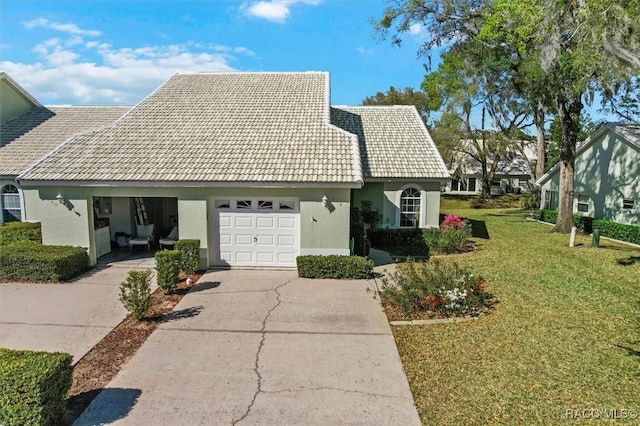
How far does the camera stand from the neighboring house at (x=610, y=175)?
19438 mm

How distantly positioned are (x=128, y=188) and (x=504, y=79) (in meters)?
19.1

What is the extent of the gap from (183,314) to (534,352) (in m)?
7.38

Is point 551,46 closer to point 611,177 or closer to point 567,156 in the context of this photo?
point 567,156

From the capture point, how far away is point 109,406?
227 inches

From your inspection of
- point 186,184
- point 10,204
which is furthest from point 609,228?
point 10,204

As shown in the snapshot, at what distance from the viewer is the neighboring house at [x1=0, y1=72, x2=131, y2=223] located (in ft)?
59.9

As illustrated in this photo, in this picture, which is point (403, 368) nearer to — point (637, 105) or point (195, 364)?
point (195, 364)

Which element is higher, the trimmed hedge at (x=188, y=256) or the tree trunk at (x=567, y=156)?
the tree trunk at (x=567, y=156)

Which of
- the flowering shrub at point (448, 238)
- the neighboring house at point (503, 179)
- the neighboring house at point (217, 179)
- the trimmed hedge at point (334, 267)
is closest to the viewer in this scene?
the trimmed hedge at point (334, 267)

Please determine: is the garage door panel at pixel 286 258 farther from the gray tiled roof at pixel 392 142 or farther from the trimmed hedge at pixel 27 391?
the trimmed hedge at pixel 27 391

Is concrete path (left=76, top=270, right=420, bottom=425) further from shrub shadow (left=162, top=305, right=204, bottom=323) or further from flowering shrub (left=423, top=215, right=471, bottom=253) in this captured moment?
flowering shrub (left=423, top=215, right=471, bottom=253)

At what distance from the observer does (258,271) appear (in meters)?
12.8

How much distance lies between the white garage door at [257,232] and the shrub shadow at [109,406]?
7047 millimetres

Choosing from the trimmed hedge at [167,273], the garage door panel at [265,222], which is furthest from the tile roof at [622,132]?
the trimmed hedge at [167,273]
